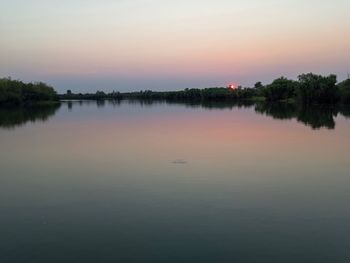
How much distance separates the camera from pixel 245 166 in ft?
42.8

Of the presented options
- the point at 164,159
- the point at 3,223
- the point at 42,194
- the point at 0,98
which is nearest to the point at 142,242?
the point at 3,223

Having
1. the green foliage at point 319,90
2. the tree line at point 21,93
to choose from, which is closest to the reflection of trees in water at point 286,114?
the green foliage at point 319,90

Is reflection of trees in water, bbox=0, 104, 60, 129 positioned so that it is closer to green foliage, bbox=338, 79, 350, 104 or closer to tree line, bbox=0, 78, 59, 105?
tree line, bbox=0, 78, 59, 105

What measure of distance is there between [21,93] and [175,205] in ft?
277

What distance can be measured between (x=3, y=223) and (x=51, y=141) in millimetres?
13085

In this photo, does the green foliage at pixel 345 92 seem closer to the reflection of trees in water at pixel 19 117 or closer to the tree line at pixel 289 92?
the tree line at pixel 289 92

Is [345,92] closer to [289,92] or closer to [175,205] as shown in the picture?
[289,92]

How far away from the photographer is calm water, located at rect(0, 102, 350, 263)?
6305mm

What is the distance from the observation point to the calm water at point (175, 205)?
20.7ft

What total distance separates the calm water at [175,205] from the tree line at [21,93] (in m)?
67.1

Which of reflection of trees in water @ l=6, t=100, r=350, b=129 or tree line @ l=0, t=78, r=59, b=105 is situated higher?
tree line @ l=0, t=78, r=59, b=105

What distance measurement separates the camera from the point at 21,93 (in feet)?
284

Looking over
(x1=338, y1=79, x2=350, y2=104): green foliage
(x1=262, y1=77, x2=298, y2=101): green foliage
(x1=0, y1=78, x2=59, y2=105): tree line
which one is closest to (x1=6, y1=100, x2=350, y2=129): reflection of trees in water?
(x1=338, y1=79, x2=350, y2=104): green foliage

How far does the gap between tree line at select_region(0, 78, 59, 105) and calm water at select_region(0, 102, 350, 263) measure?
6709 cm
